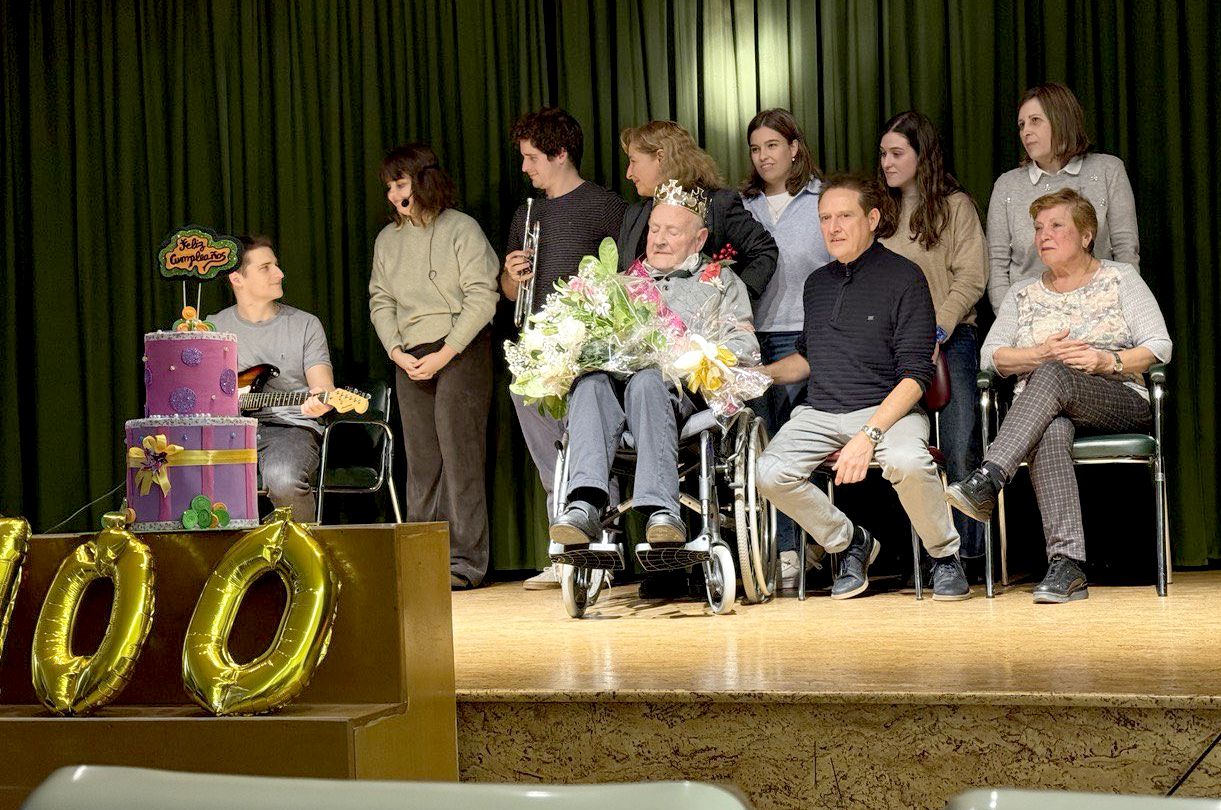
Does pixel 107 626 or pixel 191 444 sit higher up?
pixel 191 444

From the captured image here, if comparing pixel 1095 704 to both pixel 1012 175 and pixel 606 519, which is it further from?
pixel 1012 175

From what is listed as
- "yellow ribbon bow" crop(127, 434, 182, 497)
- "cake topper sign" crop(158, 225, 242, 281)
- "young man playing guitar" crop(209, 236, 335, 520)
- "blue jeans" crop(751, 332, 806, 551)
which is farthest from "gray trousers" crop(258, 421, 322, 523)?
"yellow ribbon bow" crop(127, 434, 182, 497)

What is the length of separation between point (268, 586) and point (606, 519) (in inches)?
64.5

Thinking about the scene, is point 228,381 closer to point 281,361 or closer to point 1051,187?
point 281,361

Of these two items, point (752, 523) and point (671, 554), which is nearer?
point (671, 554)

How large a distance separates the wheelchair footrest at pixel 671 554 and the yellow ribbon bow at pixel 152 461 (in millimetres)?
1504

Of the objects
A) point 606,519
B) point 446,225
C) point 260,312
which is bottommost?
point 606,519

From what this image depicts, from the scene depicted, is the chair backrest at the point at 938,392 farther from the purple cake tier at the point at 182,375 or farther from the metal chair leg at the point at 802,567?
the purple cake tier at the point at 182,375

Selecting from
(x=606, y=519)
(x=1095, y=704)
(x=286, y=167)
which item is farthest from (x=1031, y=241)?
(x=286, y=167)

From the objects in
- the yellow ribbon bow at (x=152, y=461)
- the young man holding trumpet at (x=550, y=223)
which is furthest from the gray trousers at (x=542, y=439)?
the yellow ribbon bow at (x=152, y=461)

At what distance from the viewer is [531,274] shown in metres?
4.55

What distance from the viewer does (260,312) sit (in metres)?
4.76

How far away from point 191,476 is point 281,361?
273 cm

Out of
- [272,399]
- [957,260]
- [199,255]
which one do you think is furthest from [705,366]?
[272,399]
